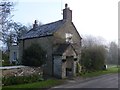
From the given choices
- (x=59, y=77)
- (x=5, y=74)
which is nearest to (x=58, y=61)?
(x=59, y=77)

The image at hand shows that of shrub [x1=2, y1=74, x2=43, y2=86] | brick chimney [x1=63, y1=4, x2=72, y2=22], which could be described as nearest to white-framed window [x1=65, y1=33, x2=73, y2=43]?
brick chimney [x1=63, y1=4, x2=72, y2=22]

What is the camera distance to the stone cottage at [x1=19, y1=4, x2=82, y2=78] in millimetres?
30891

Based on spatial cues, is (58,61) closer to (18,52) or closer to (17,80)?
(17,80)

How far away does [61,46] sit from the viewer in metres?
33.0

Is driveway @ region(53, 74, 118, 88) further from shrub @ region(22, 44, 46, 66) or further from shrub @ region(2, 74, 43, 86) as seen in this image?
shrub @ region(22, 44, 46, 66)

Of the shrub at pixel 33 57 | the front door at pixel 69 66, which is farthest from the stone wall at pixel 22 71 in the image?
the front door at pixel 69 66

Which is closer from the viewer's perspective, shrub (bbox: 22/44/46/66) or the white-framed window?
shrub (bbox: 22/44/46/66)

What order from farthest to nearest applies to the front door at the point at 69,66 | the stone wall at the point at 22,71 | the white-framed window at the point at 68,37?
the white-framed window at the point at 68,37 < the front door at the point at 69,66 < the stone wall at the point at 22,71

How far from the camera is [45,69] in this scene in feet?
110

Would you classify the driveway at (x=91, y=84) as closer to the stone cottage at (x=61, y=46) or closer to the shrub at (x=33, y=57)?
the stone cottage at (x=61, y=46)

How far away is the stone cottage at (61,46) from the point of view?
30.9 metres

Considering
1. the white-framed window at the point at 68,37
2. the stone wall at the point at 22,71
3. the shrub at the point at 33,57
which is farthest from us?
the white-framed window at the point at 68,37

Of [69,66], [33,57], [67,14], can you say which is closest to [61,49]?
[69,66]

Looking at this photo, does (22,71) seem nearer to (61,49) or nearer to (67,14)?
(61,49)
